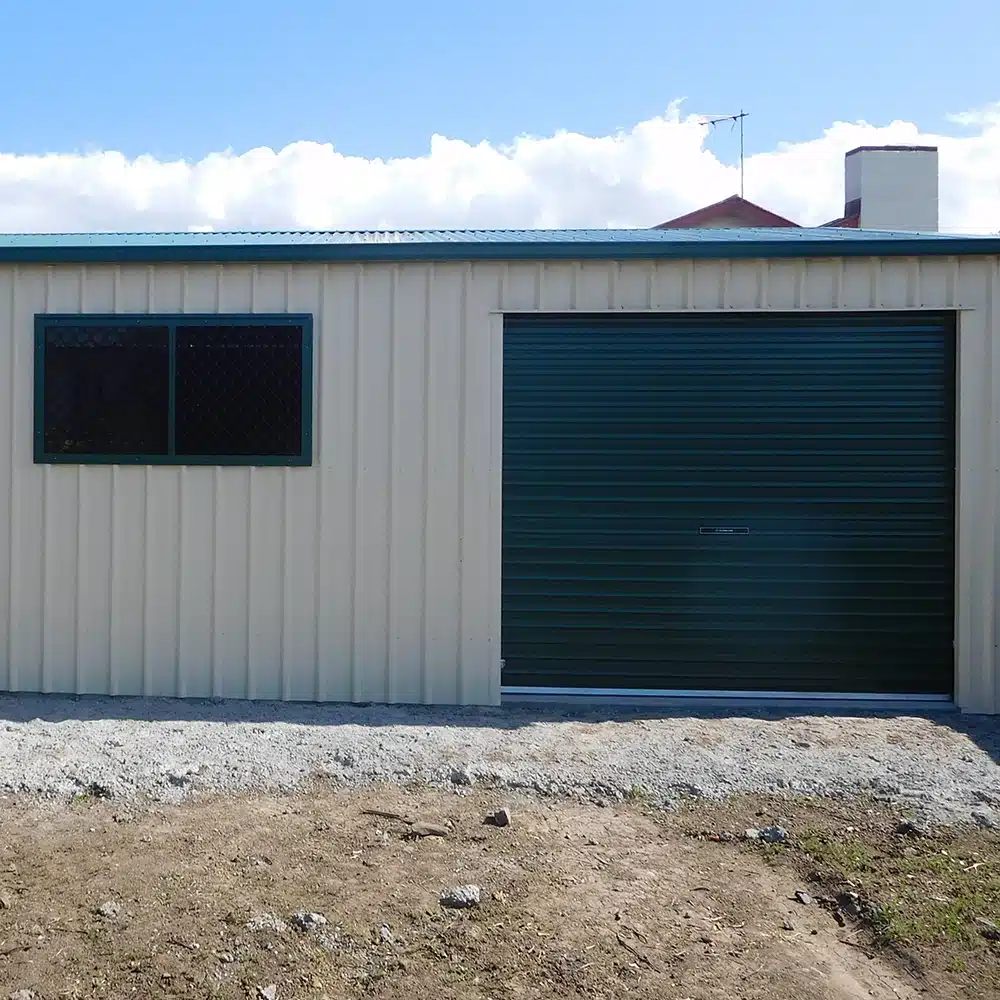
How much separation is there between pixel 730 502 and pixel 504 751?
7.80 feet

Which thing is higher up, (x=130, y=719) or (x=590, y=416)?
(x=590, y=416)

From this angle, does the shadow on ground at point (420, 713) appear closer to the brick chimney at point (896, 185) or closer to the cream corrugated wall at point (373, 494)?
the cream corrugated wall at point (373, 494)

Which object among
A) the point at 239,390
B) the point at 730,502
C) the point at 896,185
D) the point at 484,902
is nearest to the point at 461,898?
the point at 484,902

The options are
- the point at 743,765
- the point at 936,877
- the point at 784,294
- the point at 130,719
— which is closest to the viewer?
the point at 936,877

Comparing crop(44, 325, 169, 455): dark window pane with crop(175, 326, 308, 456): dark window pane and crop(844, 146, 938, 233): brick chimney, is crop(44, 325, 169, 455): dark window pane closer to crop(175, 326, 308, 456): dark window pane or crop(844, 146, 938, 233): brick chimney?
crop(175, 326, 308, 456): dark window pane

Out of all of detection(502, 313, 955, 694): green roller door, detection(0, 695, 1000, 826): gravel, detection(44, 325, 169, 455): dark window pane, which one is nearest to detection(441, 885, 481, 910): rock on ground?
detection(0, 695, 1000, 826): gravel

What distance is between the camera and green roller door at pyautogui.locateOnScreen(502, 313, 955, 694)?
21.8ft

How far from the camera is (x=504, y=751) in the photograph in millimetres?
5508

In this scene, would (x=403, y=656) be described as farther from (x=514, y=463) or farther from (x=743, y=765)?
(x=743, y=765)

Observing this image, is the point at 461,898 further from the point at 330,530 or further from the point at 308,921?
the point at 330,530

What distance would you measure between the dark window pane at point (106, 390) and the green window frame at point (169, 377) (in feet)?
0.05

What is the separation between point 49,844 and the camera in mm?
4195

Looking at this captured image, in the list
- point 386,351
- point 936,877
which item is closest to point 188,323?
point 386,351

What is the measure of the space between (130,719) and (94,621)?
36.1 inches
